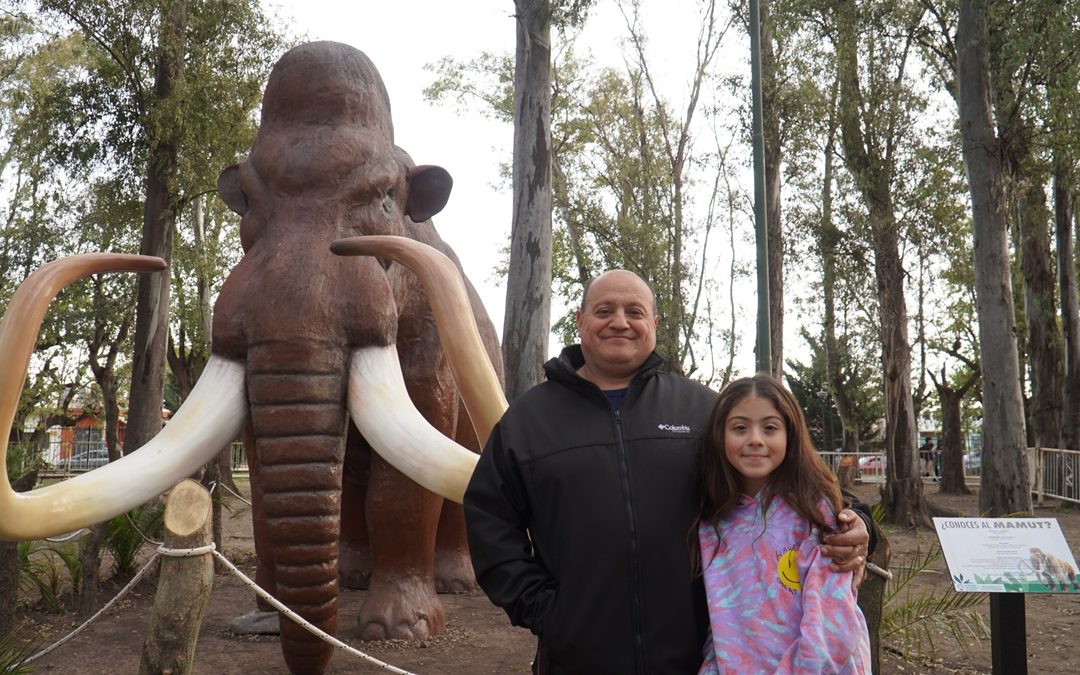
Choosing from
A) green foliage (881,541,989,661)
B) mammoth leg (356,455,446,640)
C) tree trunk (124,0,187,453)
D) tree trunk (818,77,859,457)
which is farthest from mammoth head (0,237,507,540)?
tree trunk (818,77,859,457)

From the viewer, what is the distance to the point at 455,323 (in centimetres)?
430

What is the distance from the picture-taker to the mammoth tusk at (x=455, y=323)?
418 centimetres

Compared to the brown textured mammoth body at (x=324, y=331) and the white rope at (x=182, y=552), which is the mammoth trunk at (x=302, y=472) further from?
the white rope at (x=182, y=552)

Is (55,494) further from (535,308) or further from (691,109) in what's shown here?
(691,109)

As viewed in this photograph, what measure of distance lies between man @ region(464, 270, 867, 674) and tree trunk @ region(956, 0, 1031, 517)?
10.4 metres

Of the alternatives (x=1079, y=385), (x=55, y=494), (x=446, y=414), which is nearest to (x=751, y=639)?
(x=55, y=494)

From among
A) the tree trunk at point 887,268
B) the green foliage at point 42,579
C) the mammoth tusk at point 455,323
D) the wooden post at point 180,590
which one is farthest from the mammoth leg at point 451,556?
the tree trunk at point 887,268

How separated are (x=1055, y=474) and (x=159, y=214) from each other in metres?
17.0

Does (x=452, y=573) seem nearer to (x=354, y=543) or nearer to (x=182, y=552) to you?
(x=354, y=543)

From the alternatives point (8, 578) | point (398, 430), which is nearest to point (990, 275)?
point (398, 430)

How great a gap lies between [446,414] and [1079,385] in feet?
61.4

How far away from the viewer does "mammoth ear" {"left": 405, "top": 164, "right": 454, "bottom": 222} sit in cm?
589

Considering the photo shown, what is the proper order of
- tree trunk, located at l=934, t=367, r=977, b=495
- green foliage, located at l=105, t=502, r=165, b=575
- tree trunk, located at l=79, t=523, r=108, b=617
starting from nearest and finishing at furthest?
tree trunk, located at l=79, t=523, r=108, b=617
green foliage, located at l=105, t=502, r=165, b=575
tree trunk, located at l=934, t=367, r=977, b=495

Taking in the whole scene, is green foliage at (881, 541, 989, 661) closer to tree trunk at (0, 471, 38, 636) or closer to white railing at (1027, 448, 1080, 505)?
tree trunk at (0, 471, 38, 636)
